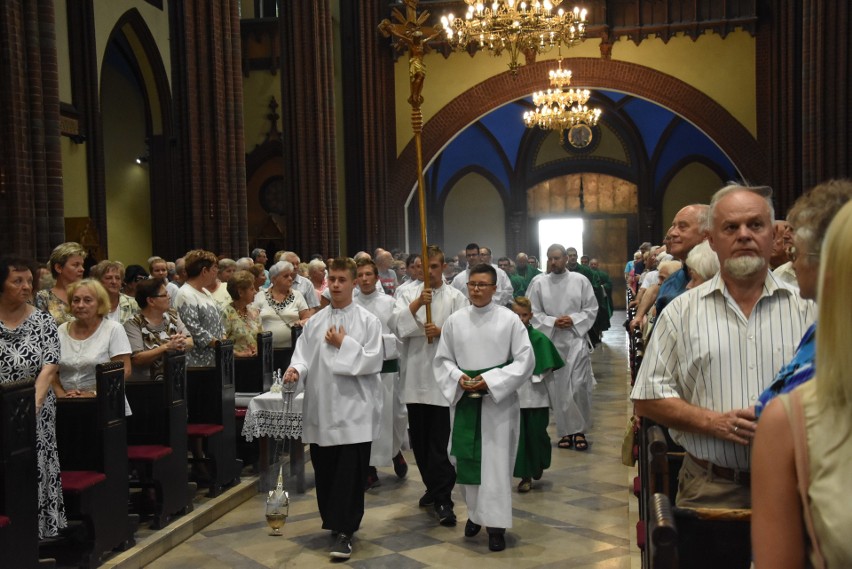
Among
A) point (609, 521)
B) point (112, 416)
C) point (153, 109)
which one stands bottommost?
point (609, 521)

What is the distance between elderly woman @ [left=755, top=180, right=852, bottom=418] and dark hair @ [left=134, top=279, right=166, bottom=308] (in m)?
4.94

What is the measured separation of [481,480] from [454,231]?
78.3 feet

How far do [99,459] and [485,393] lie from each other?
2383 millimetres

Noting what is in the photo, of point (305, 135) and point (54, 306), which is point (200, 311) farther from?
point (305, 135)

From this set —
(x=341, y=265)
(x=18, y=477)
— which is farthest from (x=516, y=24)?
(x=18, y=477)

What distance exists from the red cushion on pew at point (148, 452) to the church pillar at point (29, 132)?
252cm

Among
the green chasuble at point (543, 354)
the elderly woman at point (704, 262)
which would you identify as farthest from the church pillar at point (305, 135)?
the elderly woman at point (704, 262)

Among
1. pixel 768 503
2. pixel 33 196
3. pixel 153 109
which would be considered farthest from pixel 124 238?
pixel 768 503

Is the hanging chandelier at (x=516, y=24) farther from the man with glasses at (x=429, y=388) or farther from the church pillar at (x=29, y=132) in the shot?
the man with glasses at (x=429, y=388)

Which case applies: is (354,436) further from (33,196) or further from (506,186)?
(506,186)

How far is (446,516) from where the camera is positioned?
6816 mm

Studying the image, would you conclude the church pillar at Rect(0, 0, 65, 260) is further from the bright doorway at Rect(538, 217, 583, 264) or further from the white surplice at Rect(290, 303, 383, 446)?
the bright doorway at Rect(538, 217, 583, 264)

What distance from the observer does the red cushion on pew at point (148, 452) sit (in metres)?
Answer: 6.36

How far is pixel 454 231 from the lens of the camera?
29.9 metres
